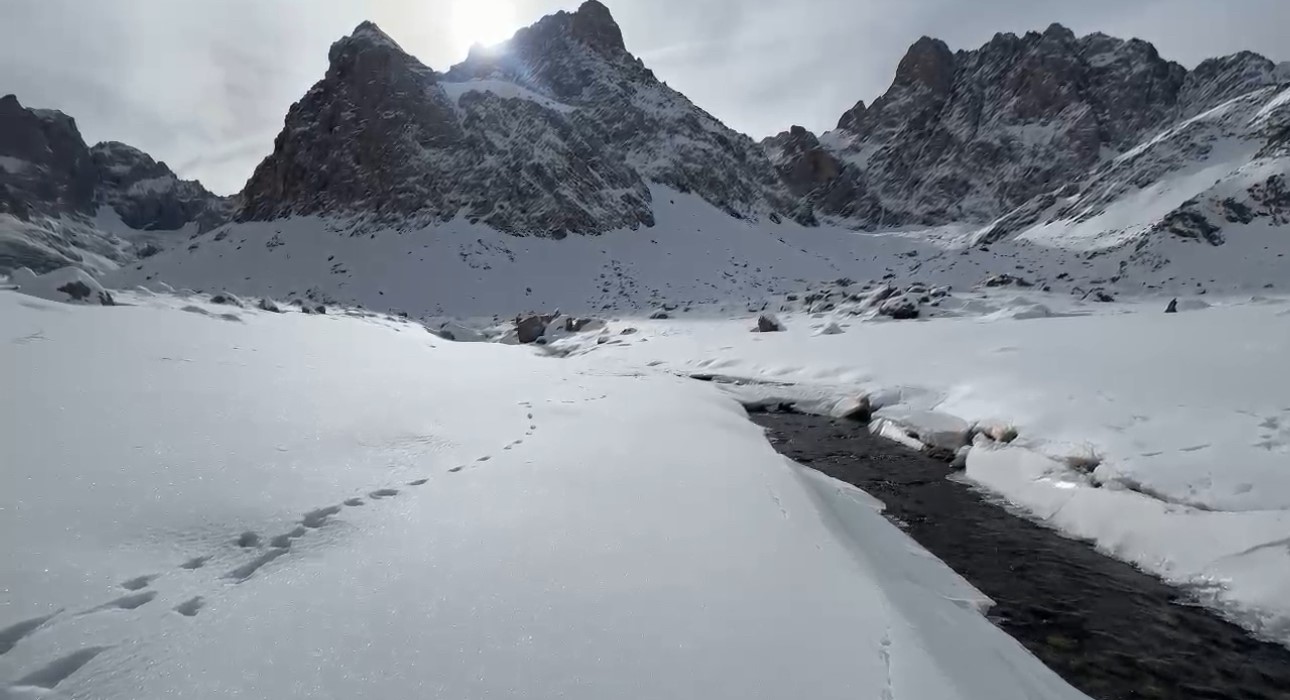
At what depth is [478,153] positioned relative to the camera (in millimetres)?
48250

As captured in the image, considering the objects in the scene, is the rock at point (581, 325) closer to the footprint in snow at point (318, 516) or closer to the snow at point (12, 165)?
the footprint in snow at point (318, 516)

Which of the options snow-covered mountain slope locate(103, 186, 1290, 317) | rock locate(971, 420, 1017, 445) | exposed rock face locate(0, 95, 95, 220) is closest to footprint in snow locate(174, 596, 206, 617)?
rock locate(971, 420, 1017, 445)

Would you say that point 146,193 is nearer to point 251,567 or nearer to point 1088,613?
point 251,567

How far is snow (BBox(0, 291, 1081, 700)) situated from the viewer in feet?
7.52

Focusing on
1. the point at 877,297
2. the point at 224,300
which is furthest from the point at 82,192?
the point at 877,297

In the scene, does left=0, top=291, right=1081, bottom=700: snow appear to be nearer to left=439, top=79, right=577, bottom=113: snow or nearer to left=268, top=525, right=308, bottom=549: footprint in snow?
left=268, top=525, right=308, bottom=549: footprint in snow

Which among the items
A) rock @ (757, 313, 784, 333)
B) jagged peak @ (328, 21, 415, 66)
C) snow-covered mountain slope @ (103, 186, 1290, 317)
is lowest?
rock @ (757, 313, 784, 333)

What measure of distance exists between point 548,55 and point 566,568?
75.4m

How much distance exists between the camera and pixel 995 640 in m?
3.80

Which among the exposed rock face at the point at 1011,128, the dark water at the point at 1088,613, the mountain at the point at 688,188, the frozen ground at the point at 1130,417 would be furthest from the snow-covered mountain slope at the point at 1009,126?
the dark water at the point at 1088,613

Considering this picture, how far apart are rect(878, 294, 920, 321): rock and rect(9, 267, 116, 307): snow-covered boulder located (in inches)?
767

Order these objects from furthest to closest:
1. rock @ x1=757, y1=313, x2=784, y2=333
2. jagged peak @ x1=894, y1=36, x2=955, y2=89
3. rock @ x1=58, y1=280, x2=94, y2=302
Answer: jagged peak @ x1=894, y1=36, x2=955, y2=89 < rock @ x1=757, y1=313, x2=784, y2=333 < rock @ x1=58, y1=280, x2=94, y2=302

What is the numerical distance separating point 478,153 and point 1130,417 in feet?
161

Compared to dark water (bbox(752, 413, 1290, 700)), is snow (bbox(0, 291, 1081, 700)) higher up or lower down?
higher up
